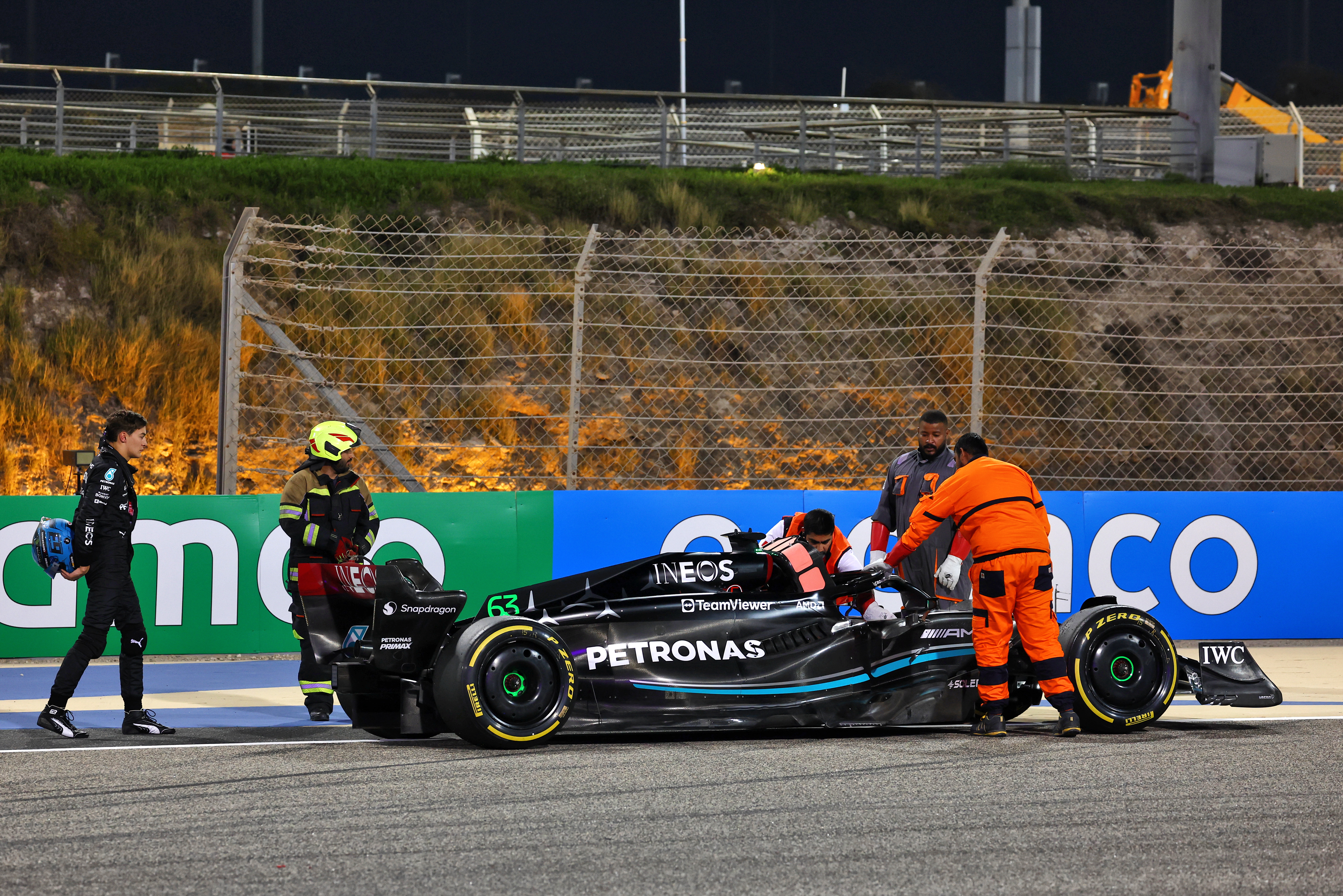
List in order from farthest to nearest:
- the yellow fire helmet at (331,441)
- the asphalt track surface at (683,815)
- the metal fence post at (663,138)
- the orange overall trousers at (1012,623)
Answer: the metal fence post at (663,138)
the yellow fire helmet at (331,441)
the orange overall trousers at (1012,623)
the asphalt track surface at (683,815)

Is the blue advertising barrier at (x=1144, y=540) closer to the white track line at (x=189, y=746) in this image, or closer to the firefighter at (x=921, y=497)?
the firefighter at (x=921, y=497)

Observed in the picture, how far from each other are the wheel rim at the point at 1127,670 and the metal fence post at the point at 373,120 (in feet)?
55.5

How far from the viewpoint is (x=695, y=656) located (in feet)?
25.7

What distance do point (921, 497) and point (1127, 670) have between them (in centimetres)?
180

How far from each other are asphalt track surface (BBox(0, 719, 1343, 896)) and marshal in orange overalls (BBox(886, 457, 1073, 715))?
351mm

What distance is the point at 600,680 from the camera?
768 centimetres

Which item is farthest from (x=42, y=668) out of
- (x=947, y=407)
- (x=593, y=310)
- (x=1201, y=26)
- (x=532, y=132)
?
(x=1201, y=26)

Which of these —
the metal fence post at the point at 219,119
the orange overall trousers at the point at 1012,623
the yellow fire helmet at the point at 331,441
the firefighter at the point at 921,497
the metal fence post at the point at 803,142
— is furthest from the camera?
the metal fence post at the point at 803,142

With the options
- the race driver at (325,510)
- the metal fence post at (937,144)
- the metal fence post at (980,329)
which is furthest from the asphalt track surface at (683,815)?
the metal fence post at (937,144)

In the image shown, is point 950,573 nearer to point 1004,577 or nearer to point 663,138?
point 1004,577

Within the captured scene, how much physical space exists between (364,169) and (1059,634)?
15.5m

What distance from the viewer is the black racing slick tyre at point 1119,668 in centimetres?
815

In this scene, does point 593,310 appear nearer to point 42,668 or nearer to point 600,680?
point 42,668

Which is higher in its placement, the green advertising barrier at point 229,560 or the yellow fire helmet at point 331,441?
the yellow fire helmet at point 331,441
